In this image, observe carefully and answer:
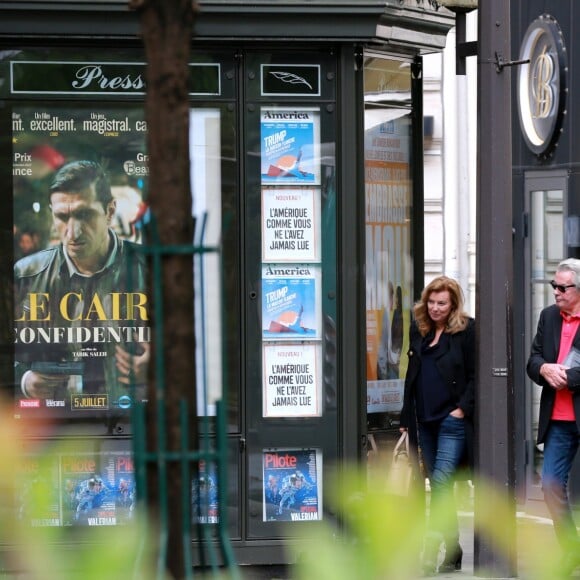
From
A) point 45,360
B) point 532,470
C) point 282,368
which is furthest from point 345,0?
point 532,470

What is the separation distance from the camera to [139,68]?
315 inches

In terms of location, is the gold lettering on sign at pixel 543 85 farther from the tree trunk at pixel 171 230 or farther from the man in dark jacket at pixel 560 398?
the tree trunk at pixel 171 230

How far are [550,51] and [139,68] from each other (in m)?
4.32

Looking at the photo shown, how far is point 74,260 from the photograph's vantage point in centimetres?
795

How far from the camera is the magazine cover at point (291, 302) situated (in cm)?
807

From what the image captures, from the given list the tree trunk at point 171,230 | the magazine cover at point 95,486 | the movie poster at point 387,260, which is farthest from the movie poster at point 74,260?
the tree trunk at point 171,230

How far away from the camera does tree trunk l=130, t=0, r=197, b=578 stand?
384 cm

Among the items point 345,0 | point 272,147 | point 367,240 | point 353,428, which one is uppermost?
point 345,0

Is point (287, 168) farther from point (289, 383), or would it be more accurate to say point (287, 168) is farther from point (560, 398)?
point (560, 398)

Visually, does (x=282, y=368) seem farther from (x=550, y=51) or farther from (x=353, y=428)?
Result: (x=550, y=51)

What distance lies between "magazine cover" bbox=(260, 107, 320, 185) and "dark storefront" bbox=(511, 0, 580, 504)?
11.0 feet

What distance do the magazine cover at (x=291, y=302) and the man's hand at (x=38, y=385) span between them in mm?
1192

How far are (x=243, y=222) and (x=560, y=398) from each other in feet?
6.49

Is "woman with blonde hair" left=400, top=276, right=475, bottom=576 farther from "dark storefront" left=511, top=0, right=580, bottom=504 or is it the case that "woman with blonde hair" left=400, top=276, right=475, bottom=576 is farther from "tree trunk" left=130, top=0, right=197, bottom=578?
"tree trunk" left=130, top=0, right=197, bottom=578
